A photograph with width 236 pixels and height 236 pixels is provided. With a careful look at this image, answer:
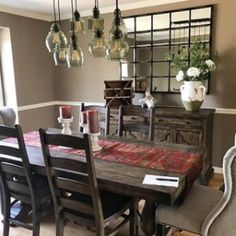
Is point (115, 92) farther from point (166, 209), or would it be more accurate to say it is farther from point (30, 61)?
point (166, 209)

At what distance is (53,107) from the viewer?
494 centimetres

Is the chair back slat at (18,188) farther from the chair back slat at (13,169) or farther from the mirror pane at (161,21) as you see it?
the mirror pane at (161,21)

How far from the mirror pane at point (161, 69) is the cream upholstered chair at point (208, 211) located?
7.12 feet

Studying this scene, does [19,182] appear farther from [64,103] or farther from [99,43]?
[64,103]

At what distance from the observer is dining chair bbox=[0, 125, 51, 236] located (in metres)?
1.85

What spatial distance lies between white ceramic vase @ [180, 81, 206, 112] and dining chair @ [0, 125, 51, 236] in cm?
198

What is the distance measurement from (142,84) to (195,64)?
0.94m

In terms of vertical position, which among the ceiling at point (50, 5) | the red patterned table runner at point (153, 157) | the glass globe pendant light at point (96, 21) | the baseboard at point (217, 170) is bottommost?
the baseboard at point (217, 170)

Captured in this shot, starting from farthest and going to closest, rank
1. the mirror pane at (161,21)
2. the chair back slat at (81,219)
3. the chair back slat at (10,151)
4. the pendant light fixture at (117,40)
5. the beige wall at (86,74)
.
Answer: the mirror pane at (161,21), the beige wall at (86,74), the pendant light fixture at (117,40), the chair back slat at (10,151), the chair back slat at (81,219)

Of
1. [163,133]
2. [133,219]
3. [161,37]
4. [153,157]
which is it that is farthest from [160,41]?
[133,219]

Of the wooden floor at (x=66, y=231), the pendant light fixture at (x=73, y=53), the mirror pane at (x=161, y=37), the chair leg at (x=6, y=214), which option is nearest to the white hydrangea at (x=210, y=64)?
the mirror pane at (x=161, y=37)

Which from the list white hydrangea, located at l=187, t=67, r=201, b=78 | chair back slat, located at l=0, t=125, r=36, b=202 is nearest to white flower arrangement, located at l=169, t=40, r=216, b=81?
white hydrangea, located at l=187, t=67, r=201, b=78

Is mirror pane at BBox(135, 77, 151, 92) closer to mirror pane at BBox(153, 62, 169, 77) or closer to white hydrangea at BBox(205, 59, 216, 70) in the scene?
mirror pane at BBox(153, 62, 169, 77)

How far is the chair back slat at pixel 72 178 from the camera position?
1550 mm
